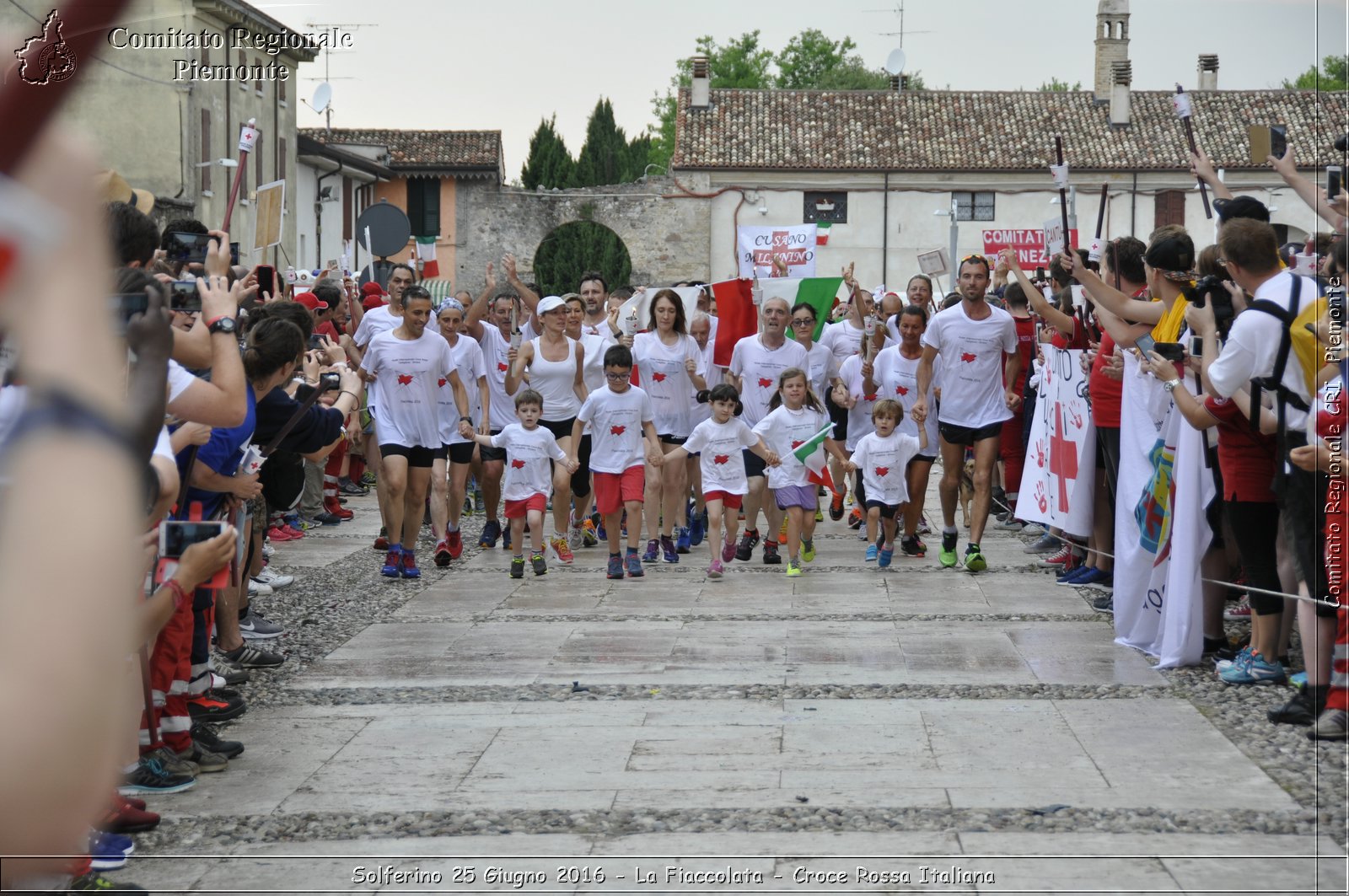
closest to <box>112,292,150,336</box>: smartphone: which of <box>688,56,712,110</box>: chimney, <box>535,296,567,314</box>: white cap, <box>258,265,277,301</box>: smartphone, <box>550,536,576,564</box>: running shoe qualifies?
<box>258,265,277,301</box>: smartphone

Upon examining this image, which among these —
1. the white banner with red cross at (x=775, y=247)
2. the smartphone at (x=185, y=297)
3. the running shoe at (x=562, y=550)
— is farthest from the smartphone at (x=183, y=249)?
the white banner with red cross at (x=775, y=247)

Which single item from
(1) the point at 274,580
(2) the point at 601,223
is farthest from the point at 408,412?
(2) the point at 601,223

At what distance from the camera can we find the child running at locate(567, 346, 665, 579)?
11.6 meters

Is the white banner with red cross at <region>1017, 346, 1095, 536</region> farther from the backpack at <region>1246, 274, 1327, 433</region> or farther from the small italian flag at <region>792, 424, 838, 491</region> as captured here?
the backpack at <region>1246, 274, 1327, 433</region>

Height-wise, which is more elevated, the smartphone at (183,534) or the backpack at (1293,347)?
the backpack at (1293,347)

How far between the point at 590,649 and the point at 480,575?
327 centimetres

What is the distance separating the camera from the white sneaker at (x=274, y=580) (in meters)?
10.5

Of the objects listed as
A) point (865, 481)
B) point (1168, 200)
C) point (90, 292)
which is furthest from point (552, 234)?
point (90, 292)

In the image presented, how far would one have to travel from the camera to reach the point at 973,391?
1156 cm

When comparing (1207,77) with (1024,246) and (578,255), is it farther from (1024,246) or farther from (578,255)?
(1024,246)

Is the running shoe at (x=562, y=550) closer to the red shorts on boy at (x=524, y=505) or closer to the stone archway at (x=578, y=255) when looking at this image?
the red shorts on boy at (x=524, y=505)

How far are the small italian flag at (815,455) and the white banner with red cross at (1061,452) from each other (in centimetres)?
151

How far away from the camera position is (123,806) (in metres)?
5.14

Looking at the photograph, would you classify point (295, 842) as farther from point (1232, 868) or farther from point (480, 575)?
point (480, 575)
